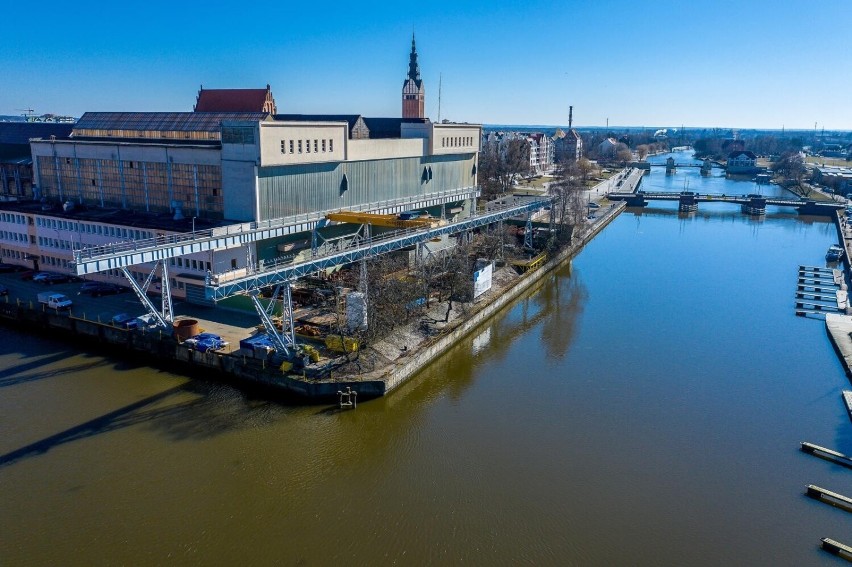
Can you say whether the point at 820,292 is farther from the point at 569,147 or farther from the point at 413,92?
the point at 569,147

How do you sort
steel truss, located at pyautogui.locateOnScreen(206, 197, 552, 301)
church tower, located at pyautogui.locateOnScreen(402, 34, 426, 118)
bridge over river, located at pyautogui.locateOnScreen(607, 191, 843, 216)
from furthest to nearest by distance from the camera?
bridge over river, located at pyautogui.locateOnScreen(607, 191, 843, 216) → church tower, located at pyautogui.locateOnScreen(402, 34, 426, 118) → steel truss, located at pyautogui.locateOnScreen(206, 197, 552, 301)

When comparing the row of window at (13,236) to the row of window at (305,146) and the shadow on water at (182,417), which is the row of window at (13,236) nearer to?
the row of window at (305,146)

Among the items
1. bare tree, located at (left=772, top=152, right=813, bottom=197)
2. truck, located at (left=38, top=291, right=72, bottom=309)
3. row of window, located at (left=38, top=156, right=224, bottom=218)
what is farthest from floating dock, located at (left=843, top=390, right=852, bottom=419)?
bare tree, located at (left=772, top=152, right=813, bottom=197)

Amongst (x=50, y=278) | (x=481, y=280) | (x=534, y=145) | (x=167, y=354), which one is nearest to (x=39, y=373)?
(x=167, y=354)

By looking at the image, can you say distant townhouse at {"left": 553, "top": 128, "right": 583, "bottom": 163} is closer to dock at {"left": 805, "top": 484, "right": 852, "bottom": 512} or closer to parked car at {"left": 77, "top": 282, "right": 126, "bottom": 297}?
parked car at {"left": 77, "top": 282, "right": 126, "bottom": 297}

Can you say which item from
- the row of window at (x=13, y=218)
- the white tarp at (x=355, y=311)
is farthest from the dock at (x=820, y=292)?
the row of window at (x=13, y=218)
